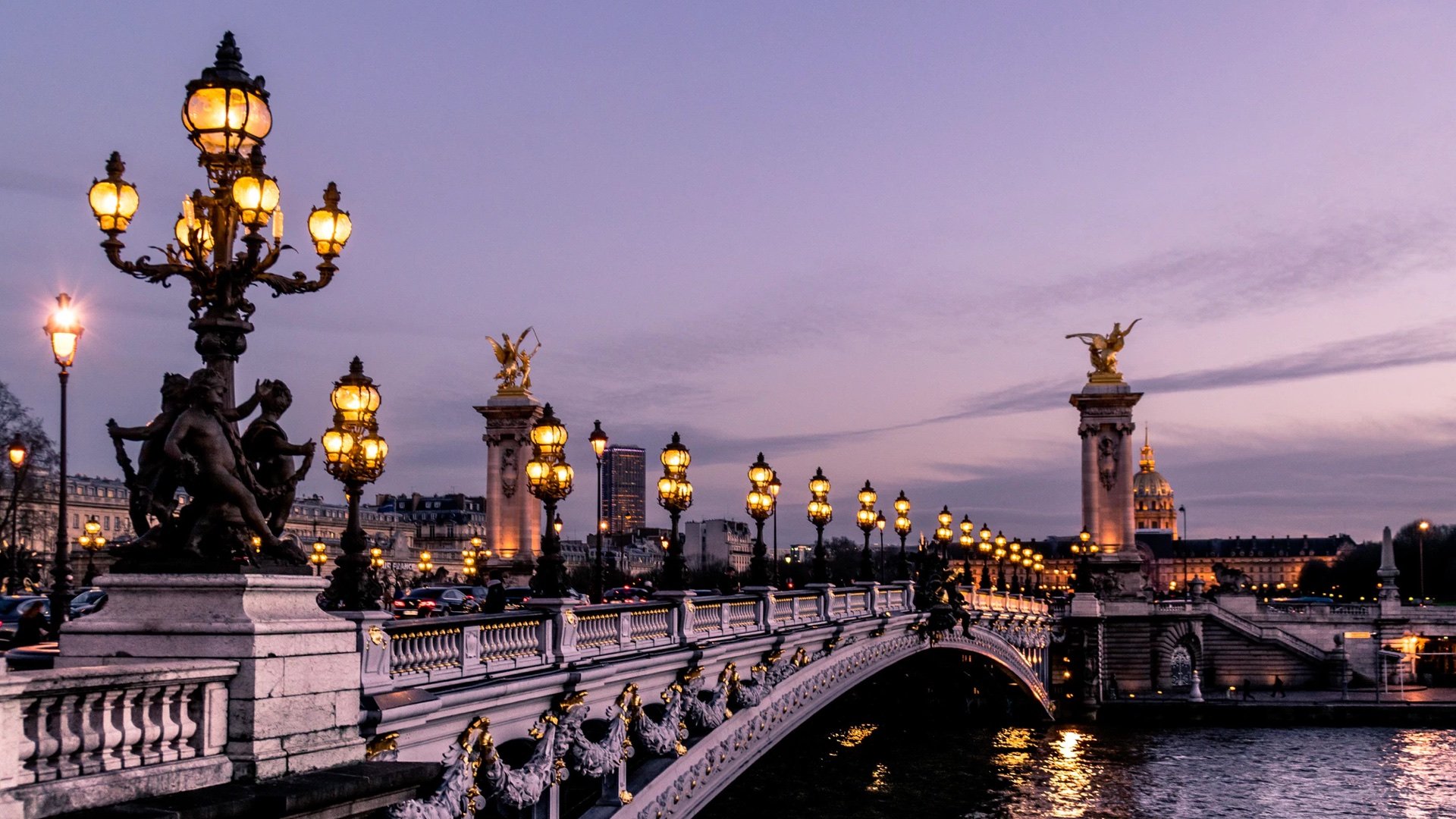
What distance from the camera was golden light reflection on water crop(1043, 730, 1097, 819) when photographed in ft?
168

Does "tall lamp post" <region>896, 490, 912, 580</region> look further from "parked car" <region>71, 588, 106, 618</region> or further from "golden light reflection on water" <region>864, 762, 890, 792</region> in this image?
"parked car" <region>71, 588, 106, 618</region>

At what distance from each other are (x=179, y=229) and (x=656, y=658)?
1177 centimetres

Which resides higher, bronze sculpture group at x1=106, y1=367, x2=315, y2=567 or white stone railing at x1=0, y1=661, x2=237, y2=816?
bronze sculpture group at x1=106, y1=367, x2=315, y2=567

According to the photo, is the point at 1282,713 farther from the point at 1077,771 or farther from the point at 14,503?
the point at 14,503

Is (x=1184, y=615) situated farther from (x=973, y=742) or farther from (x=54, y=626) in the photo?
(x=54, y=626)

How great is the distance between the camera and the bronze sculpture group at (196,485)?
37.0 ft

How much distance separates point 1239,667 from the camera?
86.8 meters

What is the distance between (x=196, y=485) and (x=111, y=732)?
234 cm

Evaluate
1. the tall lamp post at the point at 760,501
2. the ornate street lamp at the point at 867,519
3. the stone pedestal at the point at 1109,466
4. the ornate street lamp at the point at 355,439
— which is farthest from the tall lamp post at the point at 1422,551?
the ornate street lamp at the point at 355,439

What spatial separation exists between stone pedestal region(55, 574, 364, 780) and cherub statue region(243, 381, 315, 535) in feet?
3.63

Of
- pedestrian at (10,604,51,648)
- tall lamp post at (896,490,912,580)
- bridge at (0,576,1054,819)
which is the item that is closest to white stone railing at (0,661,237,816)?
bridge at (0,576,1054,819)

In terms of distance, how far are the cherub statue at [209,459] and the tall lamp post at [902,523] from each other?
39351 mm

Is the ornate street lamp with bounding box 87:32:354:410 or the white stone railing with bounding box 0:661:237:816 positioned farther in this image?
the ornate street lamp with bounding box 87:32:354:410

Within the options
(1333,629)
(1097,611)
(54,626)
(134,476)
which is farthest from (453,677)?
(1333,629)
